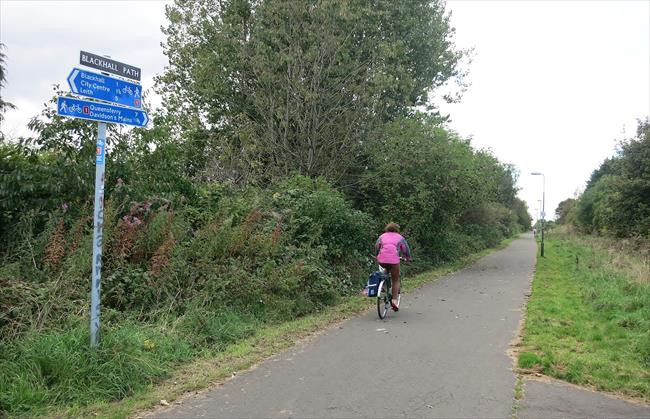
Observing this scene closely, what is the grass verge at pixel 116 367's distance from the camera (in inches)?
192

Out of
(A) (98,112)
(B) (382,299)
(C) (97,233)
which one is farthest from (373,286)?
(A) (98,112)

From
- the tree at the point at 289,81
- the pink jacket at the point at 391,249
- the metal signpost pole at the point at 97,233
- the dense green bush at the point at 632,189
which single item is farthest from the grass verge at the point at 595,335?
the dense green bush at the point at 632,189

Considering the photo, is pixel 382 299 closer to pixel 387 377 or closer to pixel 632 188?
pixel 387 377

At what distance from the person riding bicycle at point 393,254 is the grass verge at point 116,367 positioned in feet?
10.8

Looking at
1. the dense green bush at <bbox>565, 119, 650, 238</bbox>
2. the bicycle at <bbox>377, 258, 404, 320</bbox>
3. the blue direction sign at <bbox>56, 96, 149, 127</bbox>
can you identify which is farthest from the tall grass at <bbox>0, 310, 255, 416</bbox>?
the dense green bush at <bbox>565, 119, 650, 238</bbox>

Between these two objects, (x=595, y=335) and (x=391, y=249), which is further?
(x=391, y=249)

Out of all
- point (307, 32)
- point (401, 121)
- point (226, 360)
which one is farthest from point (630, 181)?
point (226, 360)

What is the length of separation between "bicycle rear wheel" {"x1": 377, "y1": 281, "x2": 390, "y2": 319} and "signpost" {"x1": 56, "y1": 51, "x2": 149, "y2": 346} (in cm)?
532

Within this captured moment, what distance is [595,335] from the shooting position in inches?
325

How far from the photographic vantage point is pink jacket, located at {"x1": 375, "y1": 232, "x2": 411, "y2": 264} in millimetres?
10062

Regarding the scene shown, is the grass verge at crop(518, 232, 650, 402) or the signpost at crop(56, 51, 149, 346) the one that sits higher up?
the signpost at crop(56, 51, 149, 346)

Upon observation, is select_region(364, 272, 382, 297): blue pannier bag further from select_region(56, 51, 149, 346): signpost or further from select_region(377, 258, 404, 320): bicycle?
select_region(56, 51, 149, 346): signpost

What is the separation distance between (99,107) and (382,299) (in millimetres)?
6202

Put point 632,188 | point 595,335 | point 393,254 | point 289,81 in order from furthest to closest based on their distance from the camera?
point 632,188, point 289,81, point 393,254, point 595,335
